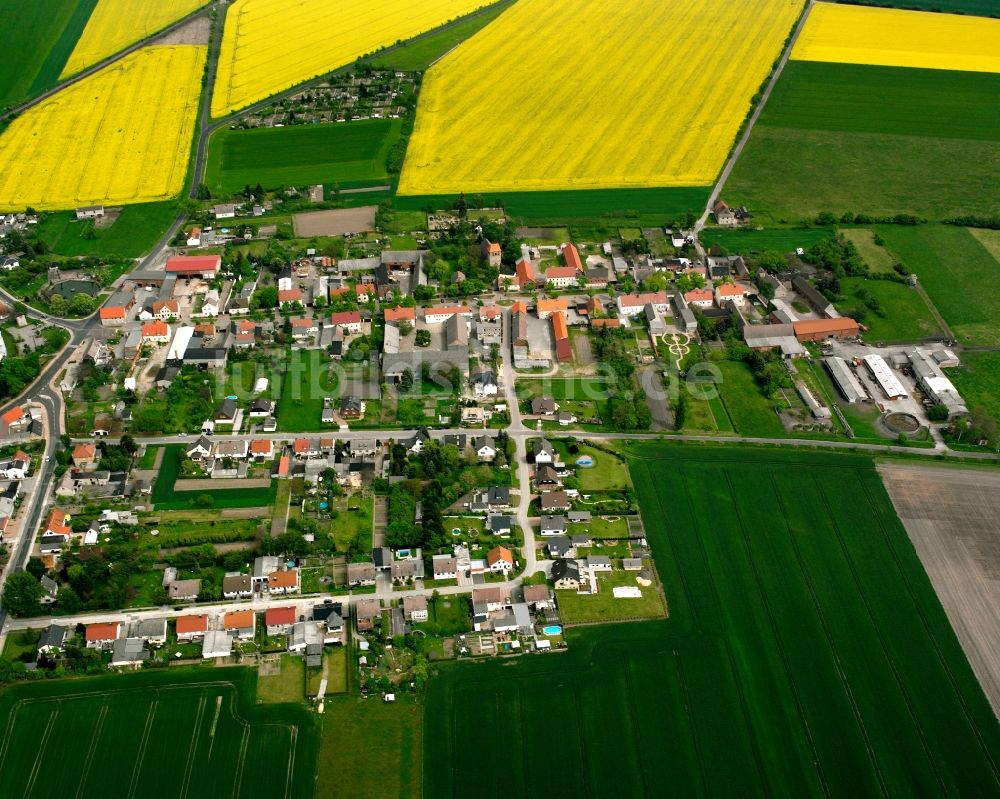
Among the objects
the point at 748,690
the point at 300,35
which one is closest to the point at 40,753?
the point at 748,690

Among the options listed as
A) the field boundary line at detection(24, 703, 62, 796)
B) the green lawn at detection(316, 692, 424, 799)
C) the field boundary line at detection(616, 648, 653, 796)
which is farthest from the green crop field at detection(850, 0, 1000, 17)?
the field boundary line at detection(24, 703, 62, 796)

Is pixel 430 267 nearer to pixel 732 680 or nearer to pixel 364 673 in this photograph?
pixel 364 673

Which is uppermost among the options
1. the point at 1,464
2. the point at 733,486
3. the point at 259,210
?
the point at 259,210

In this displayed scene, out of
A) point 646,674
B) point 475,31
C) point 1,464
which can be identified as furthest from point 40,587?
point 475,31

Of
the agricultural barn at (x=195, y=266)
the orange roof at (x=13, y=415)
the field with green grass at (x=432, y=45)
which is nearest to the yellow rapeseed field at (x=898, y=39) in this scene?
the field with green grass at (x=432, y=45)

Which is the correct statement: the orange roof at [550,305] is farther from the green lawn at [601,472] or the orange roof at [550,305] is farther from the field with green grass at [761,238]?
the field with green grass at [761,238]

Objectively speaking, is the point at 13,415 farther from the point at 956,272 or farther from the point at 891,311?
the point at 956,272

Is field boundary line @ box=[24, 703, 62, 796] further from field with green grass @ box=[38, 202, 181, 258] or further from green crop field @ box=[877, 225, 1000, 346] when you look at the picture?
green crop field @ box=[877, 225, 1000, 346]
